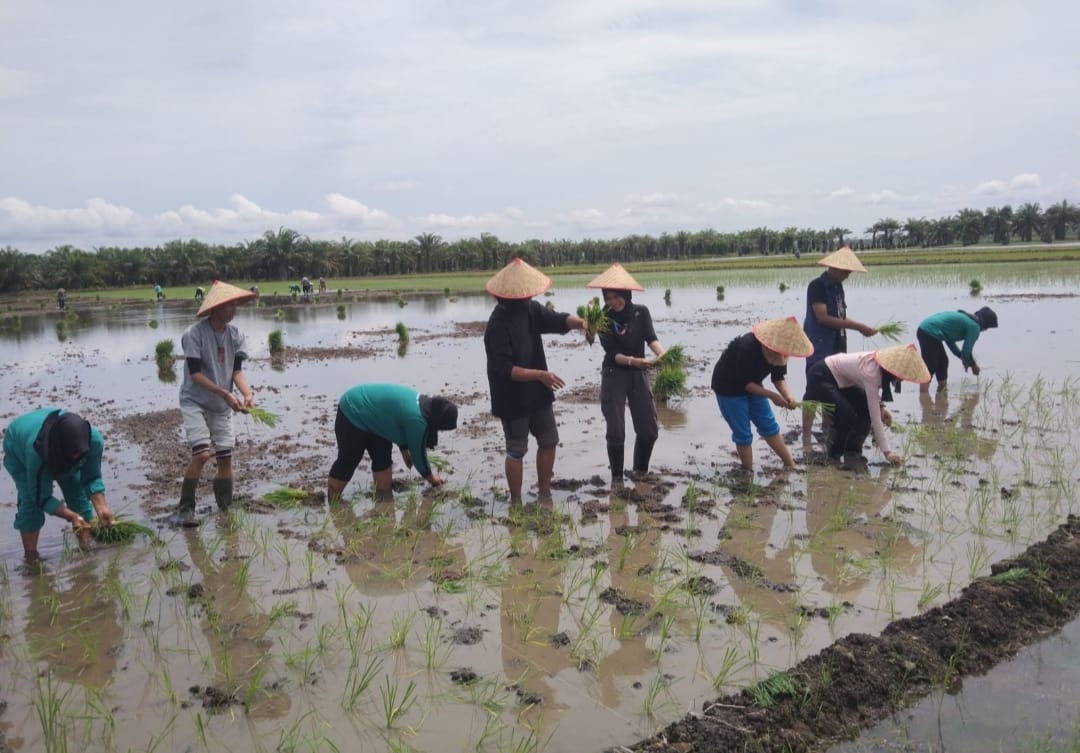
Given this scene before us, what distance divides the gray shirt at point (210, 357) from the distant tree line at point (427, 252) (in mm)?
45212

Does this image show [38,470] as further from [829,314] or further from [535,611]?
[829,314]

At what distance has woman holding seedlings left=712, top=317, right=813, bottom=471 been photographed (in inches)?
213

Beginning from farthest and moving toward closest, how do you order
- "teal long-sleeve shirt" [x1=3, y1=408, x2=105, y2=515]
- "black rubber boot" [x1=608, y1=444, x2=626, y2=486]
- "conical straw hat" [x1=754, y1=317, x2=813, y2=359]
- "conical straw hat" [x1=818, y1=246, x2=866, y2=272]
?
"conical straw hat" [x1=818, y1=246, x2=866, y2=272] → "black rubber boot" [x1=608, y1=444, x2=626, y2=486] → "conical straw hat" [x1=754, y1=317, x2=813, y2=359] → "teal long-sleeve shirt" [x1=3, y1=408, x2=105, y2=515]

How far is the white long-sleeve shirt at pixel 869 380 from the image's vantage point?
5.70m

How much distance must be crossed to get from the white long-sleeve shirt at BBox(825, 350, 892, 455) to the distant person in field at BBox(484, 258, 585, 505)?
2.28 meters

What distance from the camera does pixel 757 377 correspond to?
5.67 metres

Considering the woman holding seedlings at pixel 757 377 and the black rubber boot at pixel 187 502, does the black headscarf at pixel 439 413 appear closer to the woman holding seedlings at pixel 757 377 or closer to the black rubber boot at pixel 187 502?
the black rubber boot at pixel 187 502

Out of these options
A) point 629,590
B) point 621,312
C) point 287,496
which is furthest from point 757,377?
point 287,496

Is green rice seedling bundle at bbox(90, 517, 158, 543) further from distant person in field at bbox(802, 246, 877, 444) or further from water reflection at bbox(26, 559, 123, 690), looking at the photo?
distant person in field at bbox(802, 246, 877, 444)

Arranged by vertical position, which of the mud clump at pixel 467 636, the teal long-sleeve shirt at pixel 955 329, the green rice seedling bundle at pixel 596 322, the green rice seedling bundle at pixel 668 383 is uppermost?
the green rice seedling bundle at pixel 596 322

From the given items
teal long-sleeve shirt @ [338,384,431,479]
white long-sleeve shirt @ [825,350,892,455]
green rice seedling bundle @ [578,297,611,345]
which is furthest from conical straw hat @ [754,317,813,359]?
teal long-sleeve shirt @ [338,384,431,479]

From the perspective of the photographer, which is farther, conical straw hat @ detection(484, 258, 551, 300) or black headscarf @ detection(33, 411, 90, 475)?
conical straw hat @ detection(484, 258, 551, 300)

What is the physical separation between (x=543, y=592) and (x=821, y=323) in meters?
4.04

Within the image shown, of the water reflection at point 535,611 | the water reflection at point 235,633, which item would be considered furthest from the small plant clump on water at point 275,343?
the water reflection at point 535,611
